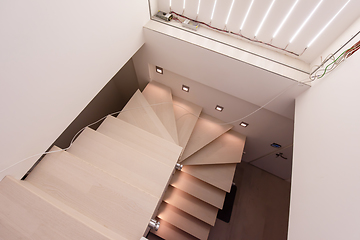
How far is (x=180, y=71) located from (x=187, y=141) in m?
1.05

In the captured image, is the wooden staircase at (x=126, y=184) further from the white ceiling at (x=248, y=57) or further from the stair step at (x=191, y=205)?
the white ceiling at (x=248, y=57)

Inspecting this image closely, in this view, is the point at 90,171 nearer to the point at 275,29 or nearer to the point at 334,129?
the point at 334,129

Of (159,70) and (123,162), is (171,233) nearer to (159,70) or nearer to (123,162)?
(123,162)

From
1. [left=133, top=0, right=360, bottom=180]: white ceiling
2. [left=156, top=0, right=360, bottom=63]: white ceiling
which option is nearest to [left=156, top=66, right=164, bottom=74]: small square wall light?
[left=133, top=0, right=360, bottom=180]: white ceiling

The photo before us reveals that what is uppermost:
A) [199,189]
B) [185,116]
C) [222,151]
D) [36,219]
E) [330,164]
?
[185,116]

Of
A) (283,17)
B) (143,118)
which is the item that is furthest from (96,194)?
(283,17)

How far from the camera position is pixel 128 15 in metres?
1.74

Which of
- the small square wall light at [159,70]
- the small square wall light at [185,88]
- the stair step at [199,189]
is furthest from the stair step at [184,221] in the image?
the small square wall light at [159,70]

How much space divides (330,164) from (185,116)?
219 centimetres

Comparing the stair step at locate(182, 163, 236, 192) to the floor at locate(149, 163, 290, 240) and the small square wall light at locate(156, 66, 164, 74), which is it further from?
the small square wall light at locate(156, 66, 164, 74)

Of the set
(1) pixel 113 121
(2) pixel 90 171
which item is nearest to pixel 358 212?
(2) pixel 90 171

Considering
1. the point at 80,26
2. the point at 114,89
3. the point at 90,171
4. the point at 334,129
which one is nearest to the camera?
the point at 334,129

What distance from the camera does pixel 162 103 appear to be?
9.64ft

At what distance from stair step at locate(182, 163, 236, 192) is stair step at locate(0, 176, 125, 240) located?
1.76 m
